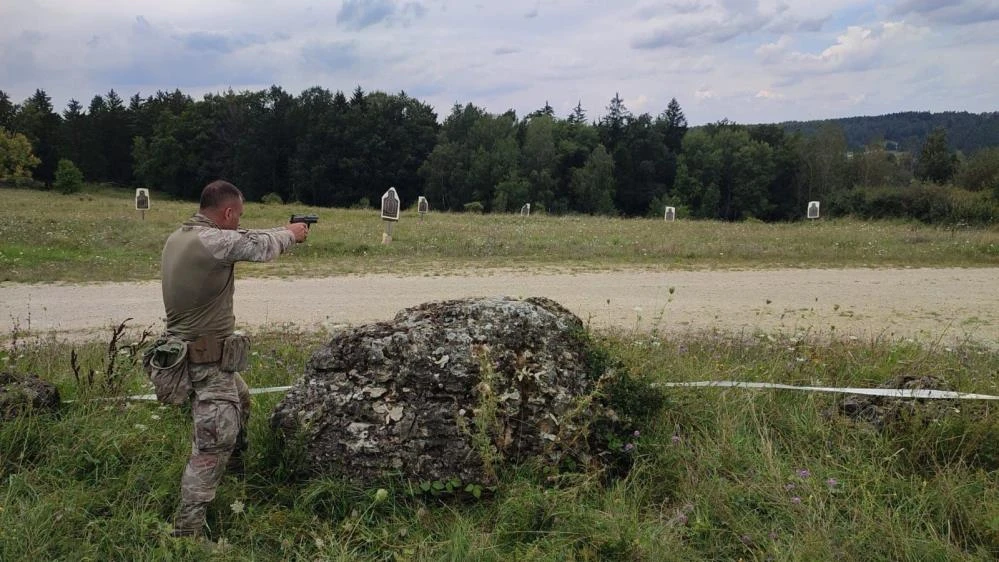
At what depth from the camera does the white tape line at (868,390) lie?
15.4ft

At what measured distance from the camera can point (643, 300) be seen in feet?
35.4

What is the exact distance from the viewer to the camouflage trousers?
11.9 feet

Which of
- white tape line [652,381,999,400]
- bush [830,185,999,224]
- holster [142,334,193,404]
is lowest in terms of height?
white tape line [652,381,999,400]

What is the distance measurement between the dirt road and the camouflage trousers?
4.22 m

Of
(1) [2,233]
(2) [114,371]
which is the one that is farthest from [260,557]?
(1) [2,233]

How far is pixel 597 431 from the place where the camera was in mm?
4242

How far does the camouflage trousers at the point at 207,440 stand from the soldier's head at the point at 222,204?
0.81 meters

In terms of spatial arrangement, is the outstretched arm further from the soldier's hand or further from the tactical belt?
the tactical belt

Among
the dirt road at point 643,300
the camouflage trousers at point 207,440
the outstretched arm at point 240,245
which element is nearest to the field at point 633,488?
the camouflage trousers at point 207,440

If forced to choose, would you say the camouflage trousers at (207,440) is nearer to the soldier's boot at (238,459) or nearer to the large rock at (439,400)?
the soldier's boot at (238,459)

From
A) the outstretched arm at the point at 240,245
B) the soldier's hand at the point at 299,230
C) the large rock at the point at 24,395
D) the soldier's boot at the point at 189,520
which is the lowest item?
the soldier's boot at the point at 189,520

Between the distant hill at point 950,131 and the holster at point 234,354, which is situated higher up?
the distant hill at point 950,131

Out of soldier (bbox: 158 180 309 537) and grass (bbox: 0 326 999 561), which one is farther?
soldier (bbox: 158 180 309 537)

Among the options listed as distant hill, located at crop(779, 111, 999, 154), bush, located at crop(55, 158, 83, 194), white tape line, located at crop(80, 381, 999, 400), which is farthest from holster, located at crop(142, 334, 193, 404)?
distant hill, located at crop(779, 111, 999, 154)
